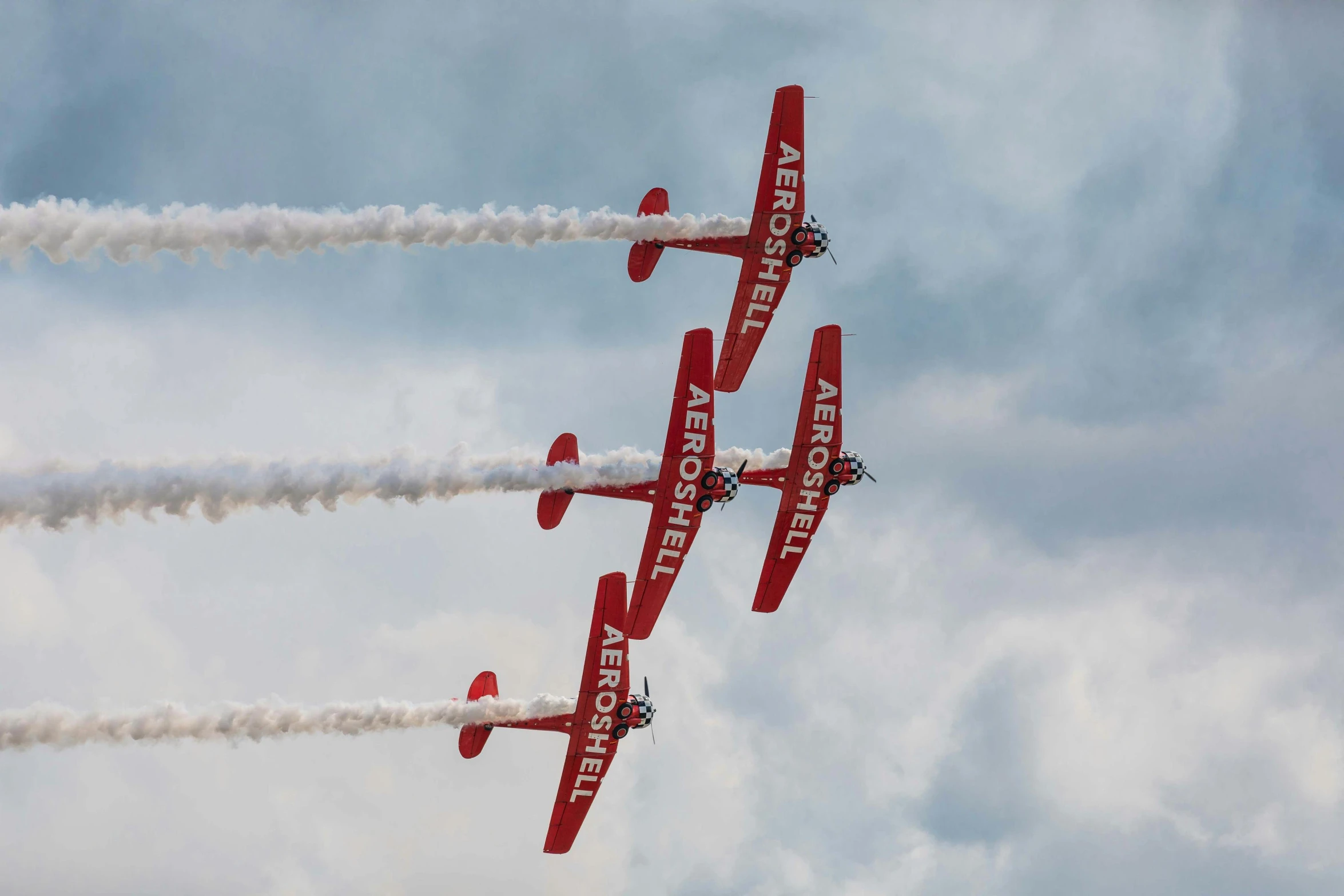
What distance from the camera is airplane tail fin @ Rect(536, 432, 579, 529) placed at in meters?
63.4

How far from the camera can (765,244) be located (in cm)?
6619

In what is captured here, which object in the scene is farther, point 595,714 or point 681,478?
point 595,714

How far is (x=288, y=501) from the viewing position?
5903 centimetres

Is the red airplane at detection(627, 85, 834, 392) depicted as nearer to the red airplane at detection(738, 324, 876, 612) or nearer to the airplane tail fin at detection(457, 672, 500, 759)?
the red airplane at detection(738, 324, 876, 612)

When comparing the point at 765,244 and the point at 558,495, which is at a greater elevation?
the point at 765,244

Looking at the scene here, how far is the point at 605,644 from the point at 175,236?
20419 mm

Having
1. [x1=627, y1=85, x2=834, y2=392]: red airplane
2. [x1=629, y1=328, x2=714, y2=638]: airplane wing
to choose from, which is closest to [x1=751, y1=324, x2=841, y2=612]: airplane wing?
[x1=627, y1=85, x2=834, y2=392]: red airplane

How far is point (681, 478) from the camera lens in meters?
63.2

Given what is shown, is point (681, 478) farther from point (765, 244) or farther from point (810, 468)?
point (765, 244)

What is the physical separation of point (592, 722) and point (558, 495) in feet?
29.4

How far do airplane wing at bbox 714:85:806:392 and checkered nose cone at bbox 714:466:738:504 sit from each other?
5.48m

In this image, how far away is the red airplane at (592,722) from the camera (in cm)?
6662

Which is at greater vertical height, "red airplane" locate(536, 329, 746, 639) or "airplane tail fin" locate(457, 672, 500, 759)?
"red airplane" locate(536, 329, 746, 639)

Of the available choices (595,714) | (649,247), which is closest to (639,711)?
(595,714)
